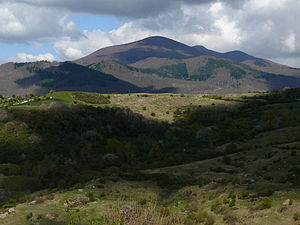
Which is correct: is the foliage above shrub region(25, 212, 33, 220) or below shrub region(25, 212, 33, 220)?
above

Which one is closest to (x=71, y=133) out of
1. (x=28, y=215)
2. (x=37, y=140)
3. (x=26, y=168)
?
(x=37, y=140)

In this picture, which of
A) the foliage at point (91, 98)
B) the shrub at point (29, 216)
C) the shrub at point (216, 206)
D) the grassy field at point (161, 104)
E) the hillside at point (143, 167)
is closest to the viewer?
the hillside at point (143, 167)

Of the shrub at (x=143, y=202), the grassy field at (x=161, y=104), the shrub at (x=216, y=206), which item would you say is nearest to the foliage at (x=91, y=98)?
the grassy field at (x=161, y=104)

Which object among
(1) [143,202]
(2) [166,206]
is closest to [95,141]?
(1) [143,202]

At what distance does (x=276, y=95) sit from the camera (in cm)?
15300

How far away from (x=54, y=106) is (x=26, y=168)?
34694 mm

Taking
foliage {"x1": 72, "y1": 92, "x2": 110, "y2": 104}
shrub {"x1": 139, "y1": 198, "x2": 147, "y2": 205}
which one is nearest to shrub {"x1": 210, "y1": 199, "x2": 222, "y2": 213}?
shrub {"x1": 139, "y1": 198, "x2": 147, "y2": 205}

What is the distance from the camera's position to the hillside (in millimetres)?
20844

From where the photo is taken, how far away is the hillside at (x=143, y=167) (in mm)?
20844

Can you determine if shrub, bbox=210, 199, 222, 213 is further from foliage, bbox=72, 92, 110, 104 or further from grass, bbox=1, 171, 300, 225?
foliage, bbox=72, 92, 110, 104

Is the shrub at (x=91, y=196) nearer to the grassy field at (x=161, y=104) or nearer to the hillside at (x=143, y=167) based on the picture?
the hillside at (x=143, y=167)

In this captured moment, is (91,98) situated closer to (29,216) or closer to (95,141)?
(95,141)

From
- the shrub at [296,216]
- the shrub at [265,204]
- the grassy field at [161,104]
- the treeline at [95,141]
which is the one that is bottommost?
the treeline at [95,141]

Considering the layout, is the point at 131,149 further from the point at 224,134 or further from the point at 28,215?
the point at 28,215
